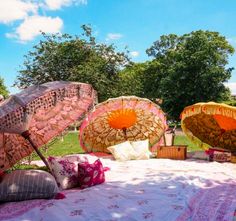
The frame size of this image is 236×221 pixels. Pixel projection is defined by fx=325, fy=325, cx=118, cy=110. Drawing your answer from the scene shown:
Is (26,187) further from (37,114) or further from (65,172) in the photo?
(37,114)

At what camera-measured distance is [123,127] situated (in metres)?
9.81

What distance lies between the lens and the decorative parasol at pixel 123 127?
959cm

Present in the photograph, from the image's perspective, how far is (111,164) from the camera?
299 inches

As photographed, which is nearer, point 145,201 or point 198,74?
point 145,201

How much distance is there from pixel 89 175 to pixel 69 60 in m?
22.1

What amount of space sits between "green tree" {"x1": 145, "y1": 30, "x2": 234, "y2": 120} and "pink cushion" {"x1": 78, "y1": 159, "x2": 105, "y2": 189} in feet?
74.9

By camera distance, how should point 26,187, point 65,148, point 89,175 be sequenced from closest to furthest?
point 26,187 → point 89,175 → point 65,148

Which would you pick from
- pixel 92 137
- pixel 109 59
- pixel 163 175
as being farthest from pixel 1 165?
pixel 109 59

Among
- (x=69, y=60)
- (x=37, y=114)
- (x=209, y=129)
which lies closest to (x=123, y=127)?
(x=209, y=129)

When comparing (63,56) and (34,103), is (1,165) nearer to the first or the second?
(34,103)

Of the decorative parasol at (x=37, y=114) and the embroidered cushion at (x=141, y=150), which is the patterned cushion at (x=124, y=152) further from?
the decorative parasol at (x=37, y=114)

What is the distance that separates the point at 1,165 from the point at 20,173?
39.6 inches

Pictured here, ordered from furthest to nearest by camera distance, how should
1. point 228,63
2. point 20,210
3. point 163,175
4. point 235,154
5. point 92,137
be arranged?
point 228,63, point 92,137, point 235,154, point 163,175, point 20,210

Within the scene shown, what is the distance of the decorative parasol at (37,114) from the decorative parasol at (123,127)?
3081 millimetres
